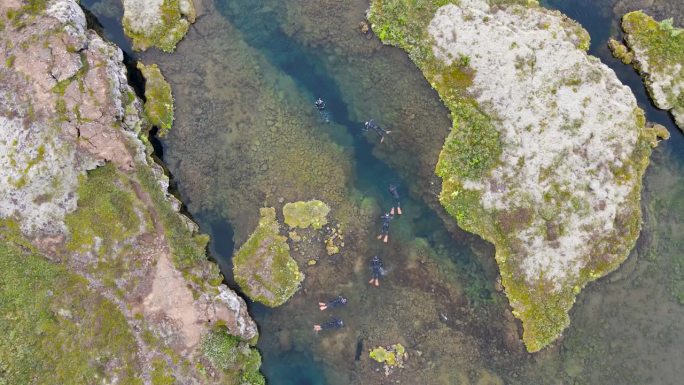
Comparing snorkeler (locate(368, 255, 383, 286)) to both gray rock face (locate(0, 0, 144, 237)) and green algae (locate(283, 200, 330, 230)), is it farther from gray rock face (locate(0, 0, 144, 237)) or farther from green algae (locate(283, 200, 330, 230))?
gray rock face (locate(0, 0, 144, 237))

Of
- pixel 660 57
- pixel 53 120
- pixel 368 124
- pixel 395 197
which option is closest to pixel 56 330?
pixel 53 120

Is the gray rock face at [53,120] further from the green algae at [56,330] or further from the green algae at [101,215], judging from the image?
the green algae at [56,330]

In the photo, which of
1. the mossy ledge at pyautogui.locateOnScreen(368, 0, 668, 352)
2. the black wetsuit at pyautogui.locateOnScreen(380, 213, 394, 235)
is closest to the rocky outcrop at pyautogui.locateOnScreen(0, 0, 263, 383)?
the black wetsuit at pyautogui.locateOnScreen(380, 213, 394, 235)

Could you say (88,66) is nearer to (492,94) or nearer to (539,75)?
(492,94)

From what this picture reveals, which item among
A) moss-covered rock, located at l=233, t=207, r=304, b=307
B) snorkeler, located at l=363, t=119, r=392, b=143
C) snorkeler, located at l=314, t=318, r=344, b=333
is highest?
snorkeler, located at l=363, t=119, r=392, b=143

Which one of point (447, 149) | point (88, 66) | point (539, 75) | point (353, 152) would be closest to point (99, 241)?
point (88, 66)

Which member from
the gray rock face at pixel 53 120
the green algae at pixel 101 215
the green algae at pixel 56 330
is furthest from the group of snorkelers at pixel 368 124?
the green algae at pixel 56 330

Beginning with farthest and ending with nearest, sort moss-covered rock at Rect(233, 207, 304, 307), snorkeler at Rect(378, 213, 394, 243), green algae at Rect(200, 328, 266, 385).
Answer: snorkeler at Rect(378, 213, 394, 243)
moss-covered rock at Rect(233, 207, 304, 307)
green algae at Rect(200, 328, 266, 385)
